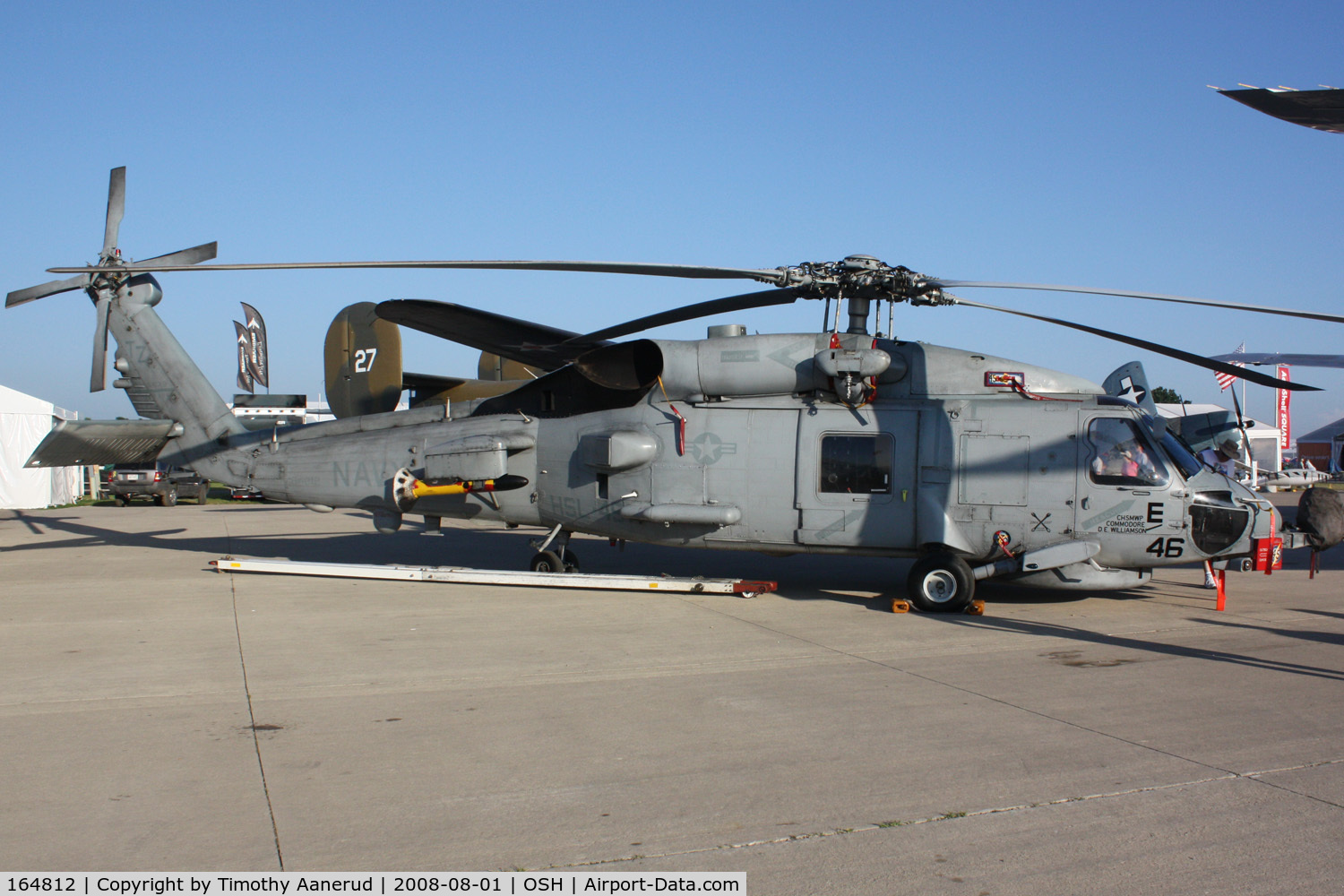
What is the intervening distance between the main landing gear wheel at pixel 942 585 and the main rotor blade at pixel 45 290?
1129 cm

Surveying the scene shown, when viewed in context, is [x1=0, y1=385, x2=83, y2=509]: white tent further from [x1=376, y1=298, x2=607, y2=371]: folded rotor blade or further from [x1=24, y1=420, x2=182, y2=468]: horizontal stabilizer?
[x1=376, y1=298, x2=607, y2=371]: folded rotor blade

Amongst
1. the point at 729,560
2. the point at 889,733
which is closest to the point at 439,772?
the point at 889,733

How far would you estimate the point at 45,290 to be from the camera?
12000 millimetres

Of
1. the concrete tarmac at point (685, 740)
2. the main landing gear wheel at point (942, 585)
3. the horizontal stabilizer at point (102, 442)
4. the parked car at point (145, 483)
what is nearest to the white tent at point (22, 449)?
the parked car at point (145, 483)

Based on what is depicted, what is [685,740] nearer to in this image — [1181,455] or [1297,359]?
[1181,455]

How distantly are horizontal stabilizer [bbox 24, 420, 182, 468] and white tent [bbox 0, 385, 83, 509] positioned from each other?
18.7 metres

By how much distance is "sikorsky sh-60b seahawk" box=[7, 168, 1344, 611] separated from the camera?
9.40 metres

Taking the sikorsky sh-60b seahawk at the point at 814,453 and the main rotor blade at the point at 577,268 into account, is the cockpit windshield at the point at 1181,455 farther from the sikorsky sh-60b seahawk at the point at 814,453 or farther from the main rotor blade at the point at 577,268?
the main rotor blade at the point at 577,268

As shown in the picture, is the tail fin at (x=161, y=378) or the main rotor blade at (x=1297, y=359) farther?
the main rotor blade at (x=1297, y=359)

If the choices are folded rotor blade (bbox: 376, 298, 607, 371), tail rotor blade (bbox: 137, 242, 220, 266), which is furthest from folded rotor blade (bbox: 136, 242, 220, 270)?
folded rotor blade (bbox: 376, 298, 607, 371)

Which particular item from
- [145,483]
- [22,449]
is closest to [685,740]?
[145,483]

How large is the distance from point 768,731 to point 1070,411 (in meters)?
5.96

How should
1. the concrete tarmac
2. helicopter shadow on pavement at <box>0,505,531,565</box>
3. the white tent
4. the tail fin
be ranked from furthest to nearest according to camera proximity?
the white tent < helicopter shadow on pavement at <box>0,505,531,565</box> < the tail fin < the concrete tarmac

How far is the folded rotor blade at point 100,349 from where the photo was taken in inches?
471
